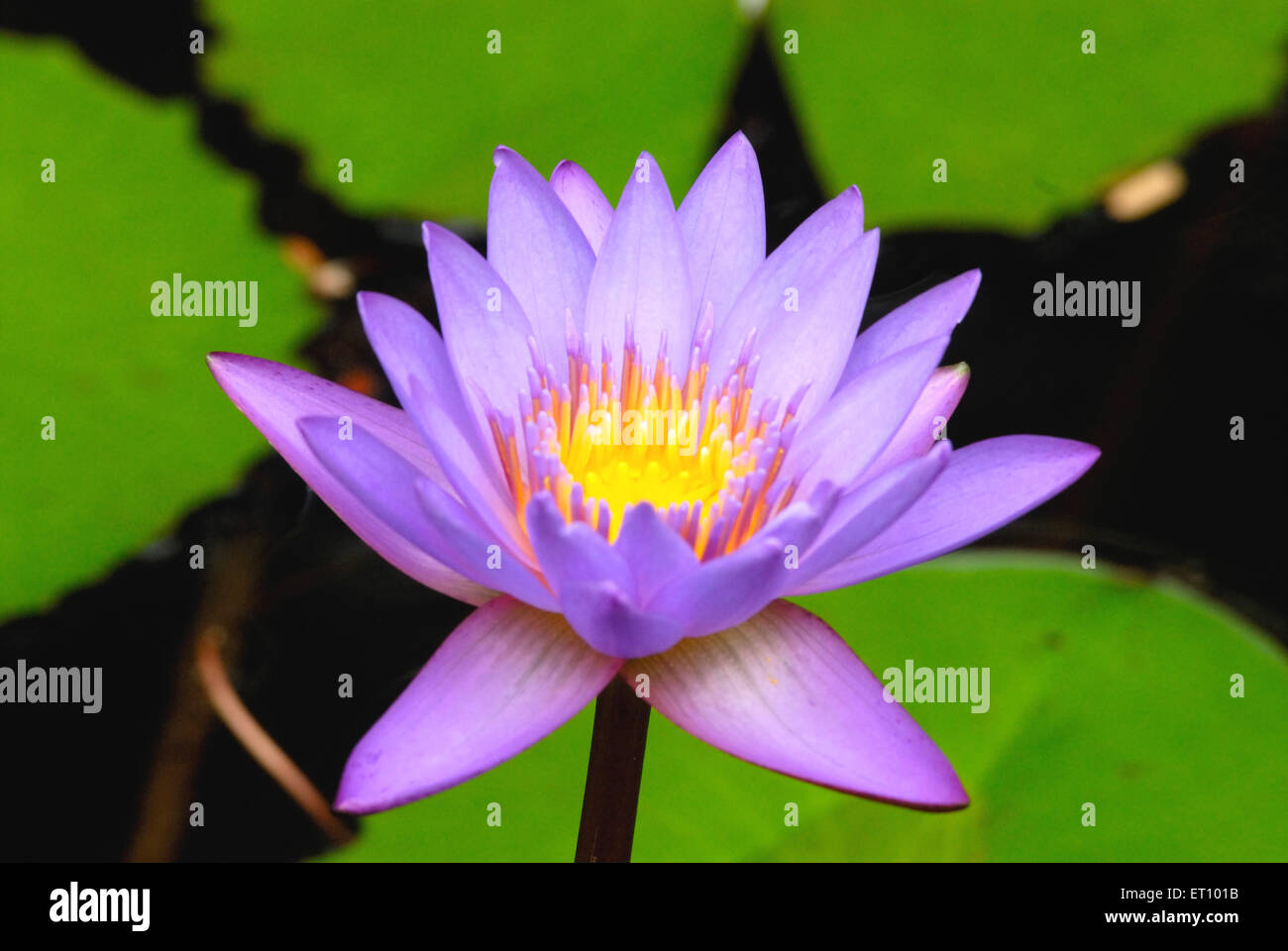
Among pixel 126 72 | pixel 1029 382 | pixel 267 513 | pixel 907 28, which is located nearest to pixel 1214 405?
pixel 1029 382

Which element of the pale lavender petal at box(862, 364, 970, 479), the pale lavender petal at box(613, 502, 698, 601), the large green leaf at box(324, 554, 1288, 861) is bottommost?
the large green leaf at box(324, 554, 1288, 861)

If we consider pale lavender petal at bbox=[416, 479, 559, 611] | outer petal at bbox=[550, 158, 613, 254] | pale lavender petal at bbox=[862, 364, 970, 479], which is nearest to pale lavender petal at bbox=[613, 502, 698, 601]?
pale lavender petal at bbox=[416, 479, 559, 611]

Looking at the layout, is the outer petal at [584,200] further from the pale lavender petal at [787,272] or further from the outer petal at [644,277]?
the pale lavender petal at [787,272]

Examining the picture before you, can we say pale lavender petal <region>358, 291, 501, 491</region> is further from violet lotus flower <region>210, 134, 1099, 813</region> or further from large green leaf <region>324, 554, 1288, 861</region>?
large green leaf <region>324, 554, 1288, 861</region>

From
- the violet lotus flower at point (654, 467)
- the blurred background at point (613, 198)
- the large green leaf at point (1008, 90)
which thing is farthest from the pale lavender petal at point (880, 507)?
the large green leaf at point (1008, 90)

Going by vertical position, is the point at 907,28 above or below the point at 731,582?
above

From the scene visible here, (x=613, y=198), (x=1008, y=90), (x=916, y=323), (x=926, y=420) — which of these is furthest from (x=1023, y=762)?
(x=1008, y=90)
